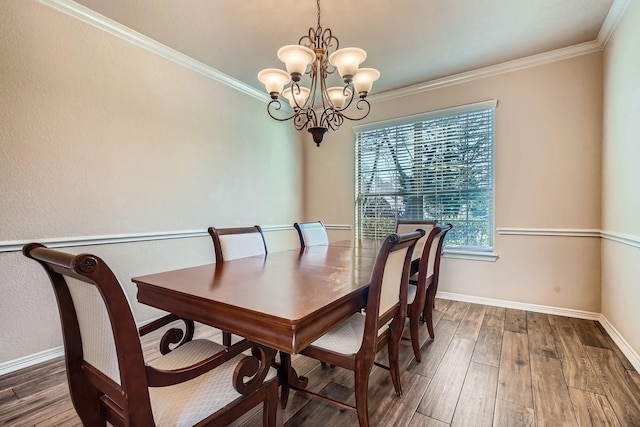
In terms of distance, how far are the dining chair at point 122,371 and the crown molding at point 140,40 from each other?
7.60 feet

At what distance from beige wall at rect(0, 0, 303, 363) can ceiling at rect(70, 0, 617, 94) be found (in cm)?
37

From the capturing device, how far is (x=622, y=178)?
7.47ft

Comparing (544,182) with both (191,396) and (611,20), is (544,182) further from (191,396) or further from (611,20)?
(191,396)

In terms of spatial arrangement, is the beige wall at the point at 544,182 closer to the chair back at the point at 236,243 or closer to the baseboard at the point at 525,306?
the baseboard at the point at 525,306

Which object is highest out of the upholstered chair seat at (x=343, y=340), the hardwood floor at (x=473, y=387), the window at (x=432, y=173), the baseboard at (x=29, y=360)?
the window at (x=432, y=173)

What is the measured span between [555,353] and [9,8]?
454 cm

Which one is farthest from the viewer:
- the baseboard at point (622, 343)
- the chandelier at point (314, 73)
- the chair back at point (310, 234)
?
the chair back at point (310, 234)

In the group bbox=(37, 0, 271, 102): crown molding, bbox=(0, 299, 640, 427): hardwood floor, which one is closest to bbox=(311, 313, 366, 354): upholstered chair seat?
bbox=(0, 299, 640, 427): hardwood floor

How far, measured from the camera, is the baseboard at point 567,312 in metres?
2.05

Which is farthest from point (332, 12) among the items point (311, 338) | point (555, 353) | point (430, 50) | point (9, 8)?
point (555, 353)

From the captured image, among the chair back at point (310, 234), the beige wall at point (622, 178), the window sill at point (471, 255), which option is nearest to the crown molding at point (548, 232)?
the beige wall at point (622, 178)

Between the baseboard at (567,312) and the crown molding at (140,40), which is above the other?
the crown molding at (140,40)

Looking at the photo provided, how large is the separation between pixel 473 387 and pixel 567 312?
187 centimetres

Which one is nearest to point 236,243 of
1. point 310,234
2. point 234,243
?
point 234,243
